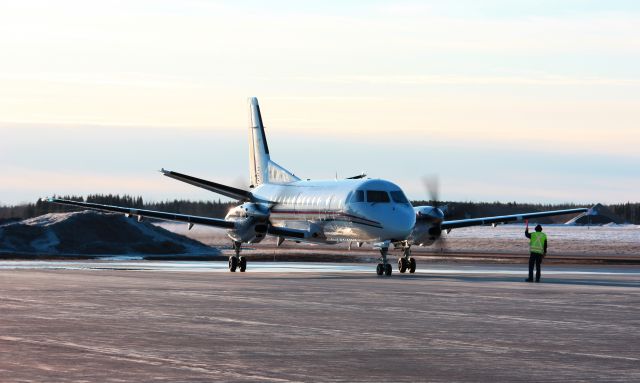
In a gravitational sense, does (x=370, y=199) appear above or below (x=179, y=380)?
above

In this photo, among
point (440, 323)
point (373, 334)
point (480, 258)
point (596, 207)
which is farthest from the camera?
point (480, 258)

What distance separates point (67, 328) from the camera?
18344 mm

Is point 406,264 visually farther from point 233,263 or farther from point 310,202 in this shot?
point 233,263

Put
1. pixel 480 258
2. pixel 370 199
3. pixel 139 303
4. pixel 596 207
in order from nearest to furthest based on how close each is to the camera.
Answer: pixel 139 303, pixel 370 199, pixel 596 207, pixel 480 258

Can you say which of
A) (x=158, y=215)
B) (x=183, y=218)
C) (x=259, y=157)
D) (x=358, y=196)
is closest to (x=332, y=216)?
(x=358, y=196)

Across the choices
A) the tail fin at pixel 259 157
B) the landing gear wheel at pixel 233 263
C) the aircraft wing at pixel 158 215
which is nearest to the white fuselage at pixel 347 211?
the aircraft wing at pixel 158 215

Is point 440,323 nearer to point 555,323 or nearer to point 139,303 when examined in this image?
point 555,323

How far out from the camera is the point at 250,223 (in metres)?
43.2

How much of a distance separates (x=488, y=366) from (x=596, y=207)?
1294 inches

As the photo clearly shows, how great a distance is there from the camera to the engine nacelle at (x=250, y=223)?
141 feet

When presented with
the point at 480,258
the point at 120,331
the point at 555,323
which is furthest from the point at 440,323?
the point at 480,258

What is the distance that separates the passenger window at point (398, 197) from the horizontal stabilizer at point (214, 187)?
8636 mm

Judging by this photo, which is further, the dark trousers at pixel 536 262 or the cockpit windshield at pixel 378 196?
the cockpit windshield at pixel 378 196

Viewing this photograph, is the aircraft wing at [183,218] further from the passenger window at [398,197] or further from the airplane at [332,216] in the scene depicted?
the passenger window at [398,197]
